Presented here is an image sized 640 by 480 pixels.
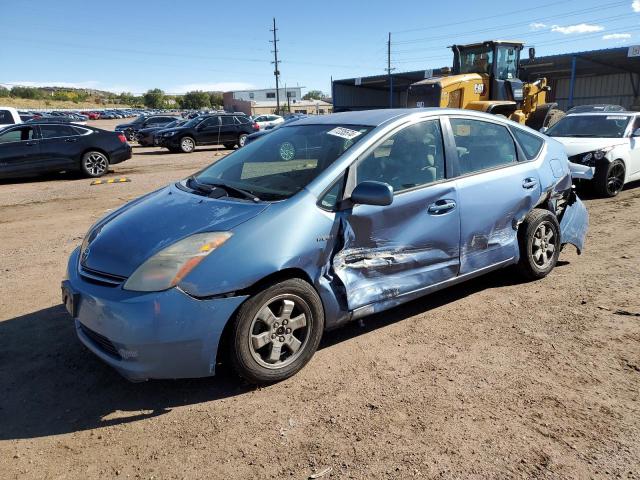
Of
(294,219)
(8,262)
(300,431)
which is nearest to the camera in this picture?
(300,431)

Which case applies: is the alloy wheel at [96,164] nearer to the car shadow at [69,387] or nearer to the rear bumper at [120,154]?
the rear bumper at [120,154]

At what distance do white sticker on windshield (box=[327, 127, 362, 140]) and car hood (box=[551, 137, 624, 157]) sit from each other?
20.7 feet

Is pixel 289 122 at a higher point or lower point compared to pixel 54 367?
higher

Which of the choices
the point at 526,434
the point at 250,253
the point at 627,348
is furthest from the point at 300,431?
the point at 627,348

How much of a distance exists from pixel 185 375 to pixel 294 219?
1131mm

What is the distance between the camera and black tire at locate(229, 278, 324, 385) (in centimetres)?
291

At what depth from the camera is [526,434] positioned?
2660mm

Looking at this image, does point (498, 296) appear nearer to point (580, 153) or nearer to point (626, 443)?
point (626, 443)

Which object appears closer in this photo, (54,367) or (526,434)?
(526,434)

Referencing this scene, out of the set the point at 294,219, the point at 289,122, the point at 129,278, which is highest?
the point at 289,122

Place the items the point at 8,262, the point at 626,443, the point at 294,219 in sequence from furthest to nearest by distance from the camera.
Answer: the point at 8,262
the point at 294,219
the point at 626,443

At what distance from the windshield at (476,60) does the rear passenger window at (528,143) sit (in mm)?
11339

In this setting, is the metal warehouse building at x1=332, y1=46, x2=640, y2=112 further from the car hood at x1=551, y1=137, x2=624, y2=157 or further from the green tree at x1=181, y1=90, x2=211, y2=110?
the green tree at x1=181, y1=90, x2=211, y2=110

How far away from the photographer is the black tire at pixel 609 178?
8719 millimetres
